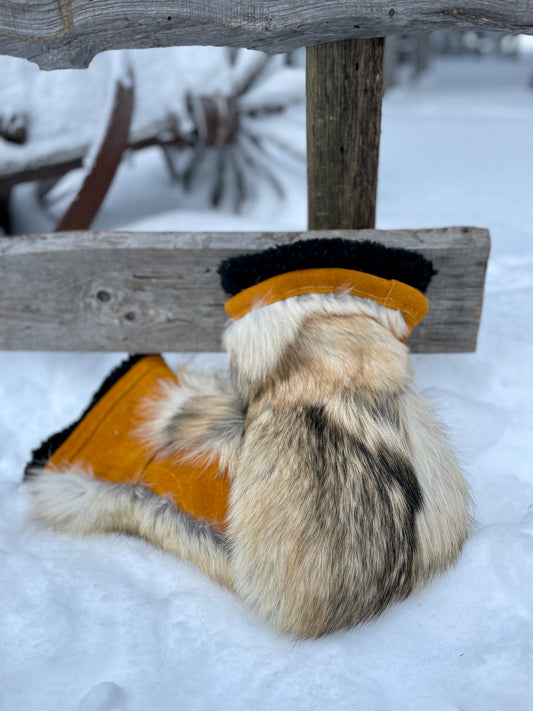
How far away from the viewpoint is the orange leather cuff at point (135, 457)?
1.20 m

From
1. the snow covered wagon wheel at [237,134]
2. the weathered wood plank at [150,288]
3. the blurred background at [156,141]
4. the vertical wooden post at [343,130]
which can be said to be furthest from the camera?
the snow covered wagon wheel at [237,134]

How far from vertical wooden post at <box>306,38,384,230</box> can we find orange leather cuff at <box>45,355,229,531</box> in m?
0.63

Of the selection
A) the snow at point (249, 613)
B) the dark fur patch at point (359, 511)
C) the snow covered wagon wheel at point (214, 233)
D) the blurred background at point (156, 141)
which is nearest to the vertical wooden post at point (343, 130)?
the snow covered wagon wheel at point (214, 233)

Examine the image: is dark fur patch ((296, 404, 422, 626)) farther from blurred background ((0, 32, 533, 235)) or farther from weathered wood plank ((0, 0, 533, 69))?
blurred background ((0, 32, 533, 235))

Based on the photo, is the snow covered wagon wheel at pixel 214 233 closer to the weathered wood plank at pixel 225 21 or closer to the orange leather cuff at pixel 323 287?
the weathered wood plank at pixel 225 21

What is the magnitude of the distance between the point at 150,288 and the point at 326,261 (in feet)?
1.99

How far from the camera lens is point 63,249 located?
5.03 feet

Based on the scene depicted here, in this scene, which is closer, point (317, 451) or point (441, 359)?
point (317, 451)

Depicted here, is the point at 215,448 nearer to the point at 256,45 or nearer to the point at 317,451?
the point at 317,451

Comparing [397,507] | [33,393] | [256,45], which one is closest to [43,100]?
[33,393]

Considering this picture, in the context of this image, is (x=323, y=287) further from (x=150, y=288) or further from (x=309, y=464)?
(x=150, y=288)

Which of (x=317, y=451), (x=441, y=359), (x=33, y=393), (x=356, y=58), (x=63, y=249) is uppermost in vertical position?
(x=356, y=58)

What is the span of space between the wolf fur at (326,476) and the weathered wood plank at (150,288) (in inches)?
14.0

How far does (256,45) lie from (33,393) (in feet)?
4.05
